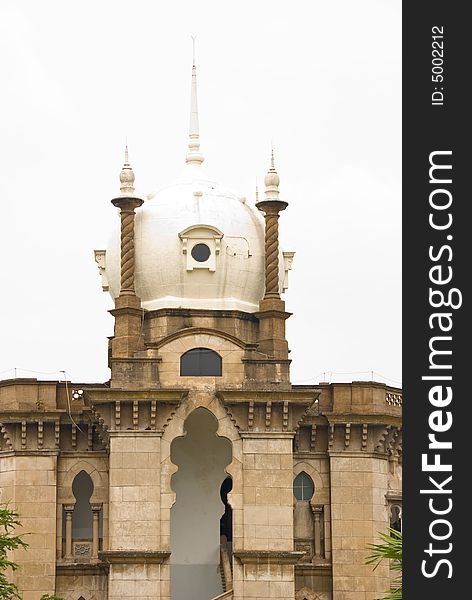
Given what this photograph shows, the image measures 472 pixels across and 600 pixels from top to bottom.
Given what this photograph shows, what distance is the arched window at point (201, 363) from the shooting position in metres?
69.2

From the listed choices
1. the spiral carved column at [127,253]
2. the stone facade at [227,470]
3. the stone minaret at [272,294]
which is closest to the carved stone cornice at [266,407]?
the stone facade at [227,470]

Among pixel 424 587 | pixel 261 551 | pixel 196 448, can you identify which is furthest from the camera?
pixel 196 448

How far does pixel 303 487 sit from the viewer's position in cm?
7219

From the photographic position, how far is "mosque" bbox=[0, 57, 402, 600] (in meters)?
68.2

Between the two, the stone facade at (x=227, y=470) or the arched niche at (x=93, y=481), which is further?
the arched niche at (x=93, y=481)

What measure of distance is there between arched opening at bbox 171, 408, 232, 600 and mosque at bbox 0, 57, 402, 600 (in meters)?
0.05

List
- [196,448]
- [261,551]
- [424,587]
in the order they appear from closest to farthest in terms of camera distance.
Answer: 1. [424,587]
2. [261,551]
3. [196,448]

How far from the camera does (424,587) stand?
1565 inches

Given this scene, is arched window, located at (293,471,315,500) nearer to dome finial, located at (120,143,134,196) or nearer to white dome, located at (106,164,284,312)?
white dome, located at (106,164,284,312)

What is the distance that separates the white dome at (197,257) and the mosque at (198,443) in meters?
0.05

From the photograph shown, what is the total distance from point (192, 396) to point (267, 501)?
4357 mm

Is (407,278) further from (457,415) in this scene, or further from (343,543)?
(343,543)

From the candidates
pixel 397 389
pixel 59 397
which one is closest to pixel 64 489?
pixel 59 397

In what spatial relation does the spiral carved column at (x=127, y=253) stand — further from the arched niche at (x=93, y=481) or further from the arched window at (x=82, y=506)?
the arched window at (x=82, y=506)
